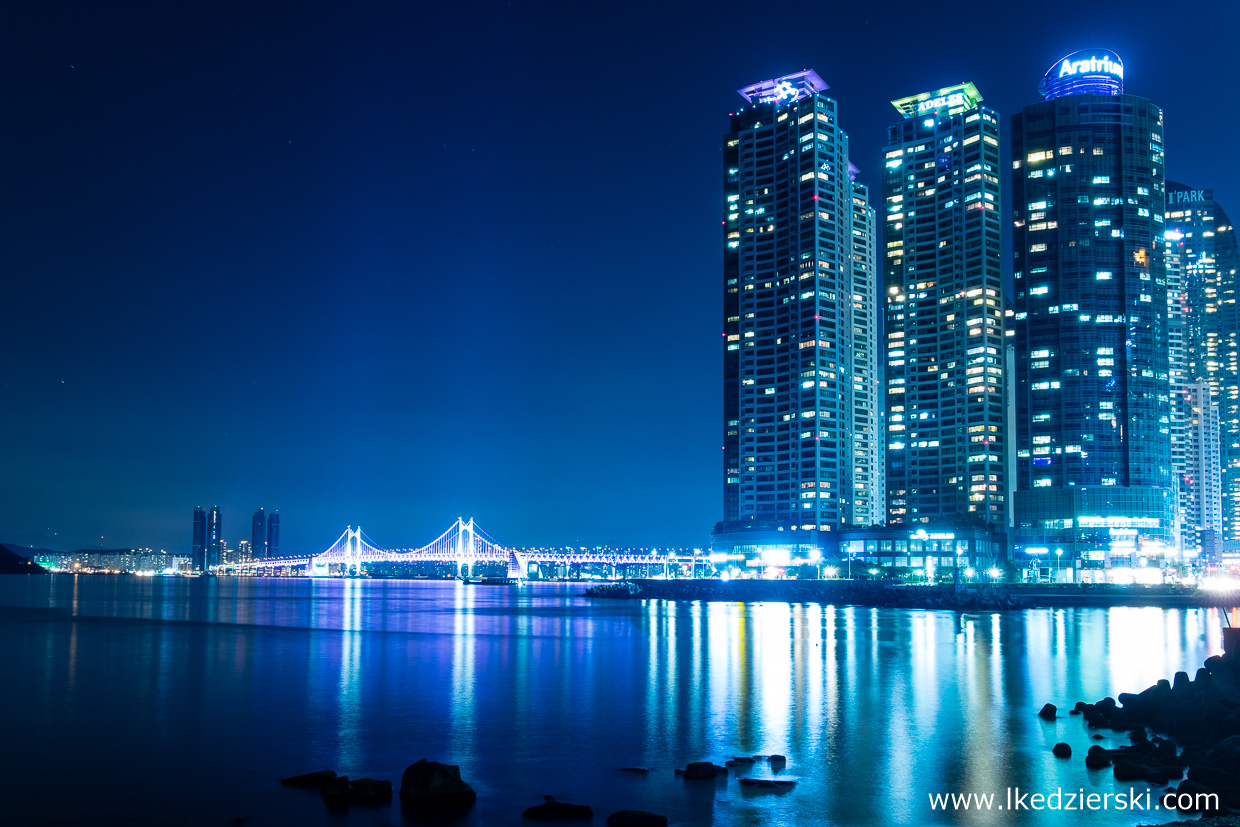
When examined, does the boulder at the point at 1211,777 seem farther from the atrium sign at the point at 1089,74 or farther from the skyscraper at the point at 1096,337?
the atrium sign at the point at 1089,74

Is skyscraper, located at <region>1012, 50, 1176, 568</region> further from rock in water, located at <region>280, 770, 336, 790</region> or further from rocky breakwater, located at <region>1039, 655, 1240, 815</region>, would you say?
rock in water, located at <region>280, 770, 336, 790</region>

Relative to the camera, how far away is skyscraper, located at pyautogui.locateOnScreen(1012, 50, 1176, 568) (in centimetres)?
14300

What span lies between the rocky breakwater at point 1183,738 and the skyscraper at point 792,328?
12301 cm

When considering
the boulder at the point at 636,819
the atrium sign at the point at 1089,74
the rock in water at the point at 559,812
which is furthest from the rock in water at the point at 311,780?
the atrium sign at the point at 1089,74

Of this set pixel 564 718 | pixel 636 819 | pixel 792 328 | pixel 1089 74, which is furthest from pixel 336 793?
pixel 1089 74

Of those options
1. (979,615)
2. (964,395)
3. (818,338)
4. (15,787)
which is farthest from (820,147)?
(15,787)

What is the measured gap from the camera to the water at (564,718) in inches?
824

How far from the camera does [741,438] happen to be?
162 m

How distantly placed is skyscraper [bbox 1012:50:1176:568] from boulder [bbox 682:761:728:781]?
135 m

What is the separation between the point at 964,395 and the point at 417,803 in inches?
6043

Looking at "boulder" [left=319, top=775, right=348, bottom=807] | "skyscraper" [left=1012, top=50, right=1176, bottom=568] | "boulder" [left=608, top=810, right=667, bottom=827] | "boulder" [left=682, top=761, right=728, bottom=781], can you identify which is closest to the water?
"boulder" [left=319, top=775, right=348, bottom=807]

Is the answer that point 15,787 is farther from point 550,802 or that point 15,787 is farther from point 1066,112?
point 1066,112

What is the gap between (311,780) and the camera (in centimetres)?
2222

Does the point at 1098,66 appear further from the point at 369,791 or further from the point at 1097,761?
the point at 369,791
